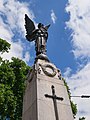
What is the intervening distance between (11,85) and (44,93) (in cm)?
990

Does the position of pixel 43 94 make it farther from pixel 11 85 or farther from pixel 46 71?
pixel 11 85

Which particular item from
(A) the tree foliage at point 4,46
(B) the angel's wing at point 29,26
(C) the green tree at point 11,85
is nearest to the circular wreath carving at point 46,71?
(B) the angel's wing at point 29,26

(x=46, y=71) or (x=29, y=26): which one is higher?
(x=29, y=26)

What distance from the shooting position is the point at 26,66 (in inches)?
751

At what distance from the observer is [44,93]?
7.41 meters

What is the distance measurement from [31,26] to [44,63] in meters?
2.16

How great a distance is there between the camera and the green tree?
1549 cm

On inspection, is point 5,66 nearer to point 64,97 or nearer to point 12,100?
point 12,100

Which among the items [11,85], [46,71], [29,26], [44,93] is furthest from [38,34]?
[11,85]

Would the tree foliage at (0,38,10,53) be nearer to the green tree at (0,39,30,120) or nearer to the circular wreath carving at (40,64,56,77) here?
the green tree at (0,39,30,120)

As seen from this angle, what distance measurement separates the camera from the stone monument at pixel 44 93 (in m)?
7.01

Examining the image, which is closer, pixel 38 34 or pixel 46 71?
pixel 46 71

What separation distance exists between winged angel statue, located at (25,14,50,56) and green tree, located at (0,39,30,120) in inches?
239

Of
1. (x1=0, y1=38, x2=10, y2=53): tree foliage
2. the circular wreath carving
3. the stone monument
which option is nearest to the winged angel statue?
the stone monument
